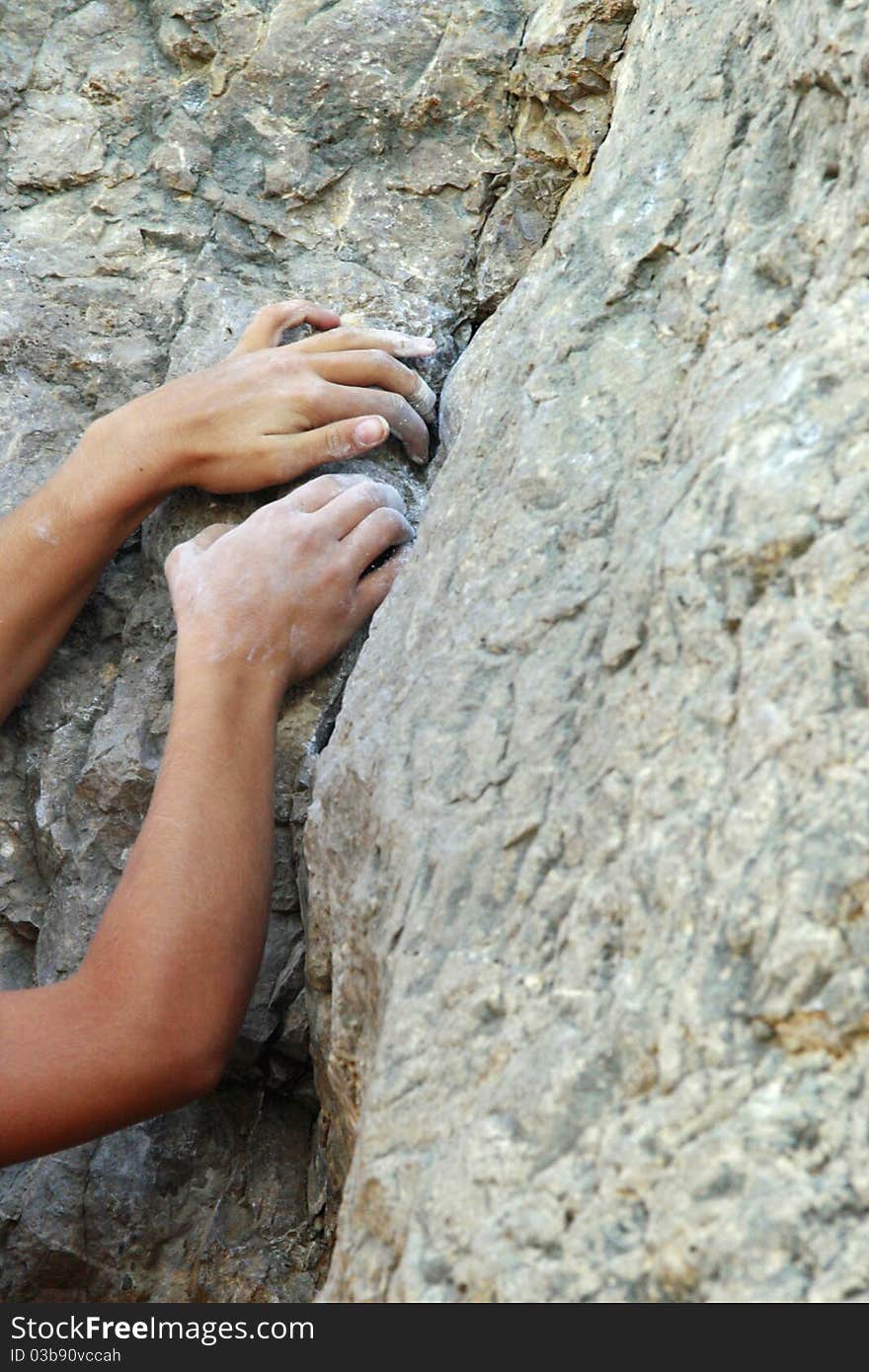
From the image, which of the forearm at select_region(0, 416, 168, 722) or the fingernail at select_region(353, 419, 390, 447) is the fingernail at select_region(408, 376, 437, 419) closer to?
the fingernail at select_region(353, 419, 390, 447)

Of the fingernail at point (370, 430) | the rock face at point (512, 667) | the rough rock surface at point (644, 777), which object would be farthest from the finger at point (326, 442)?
the rough rock surface at point (644, 777)

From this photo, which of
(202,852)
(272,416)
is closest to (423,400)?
(272,416)

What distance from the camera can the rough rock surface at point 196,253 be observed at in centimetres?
149

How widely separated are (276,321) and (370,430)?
0.84ft

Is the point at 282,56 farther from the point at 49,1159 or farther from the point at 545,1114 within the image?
the point at 545,1114

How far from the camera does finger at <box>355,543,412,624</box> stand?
1.55 m

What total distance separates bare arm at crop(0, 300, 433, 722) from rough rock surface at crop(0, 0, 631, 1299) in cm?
6

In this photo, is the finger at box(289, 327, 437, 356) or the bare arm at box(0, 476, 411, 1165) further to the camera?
the finger at box(289, 327, 437, 356)

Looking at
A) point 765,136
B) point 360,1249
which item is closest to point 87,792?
point 360,1249

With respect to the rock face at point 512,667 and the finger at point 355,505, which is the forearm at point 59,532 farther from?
the finger at point 355,505

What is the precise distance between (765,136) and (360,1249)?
0.96 metres

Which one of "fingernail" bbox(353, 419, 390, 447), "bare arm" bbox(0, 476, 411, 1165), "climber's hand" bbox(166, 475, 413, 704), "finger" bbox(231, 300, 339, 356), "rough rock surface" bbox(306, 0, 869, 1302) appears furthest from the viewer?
"finger" bbox(231, 300, 339, 356)

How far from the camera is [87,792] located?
160 centimetres

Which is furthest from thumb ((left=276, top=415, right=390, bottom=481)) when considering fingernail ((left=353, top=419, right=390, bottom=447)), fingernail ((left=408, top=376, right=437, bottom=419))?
fingernail ((left=408, top=376, right=437, bottom=419))
